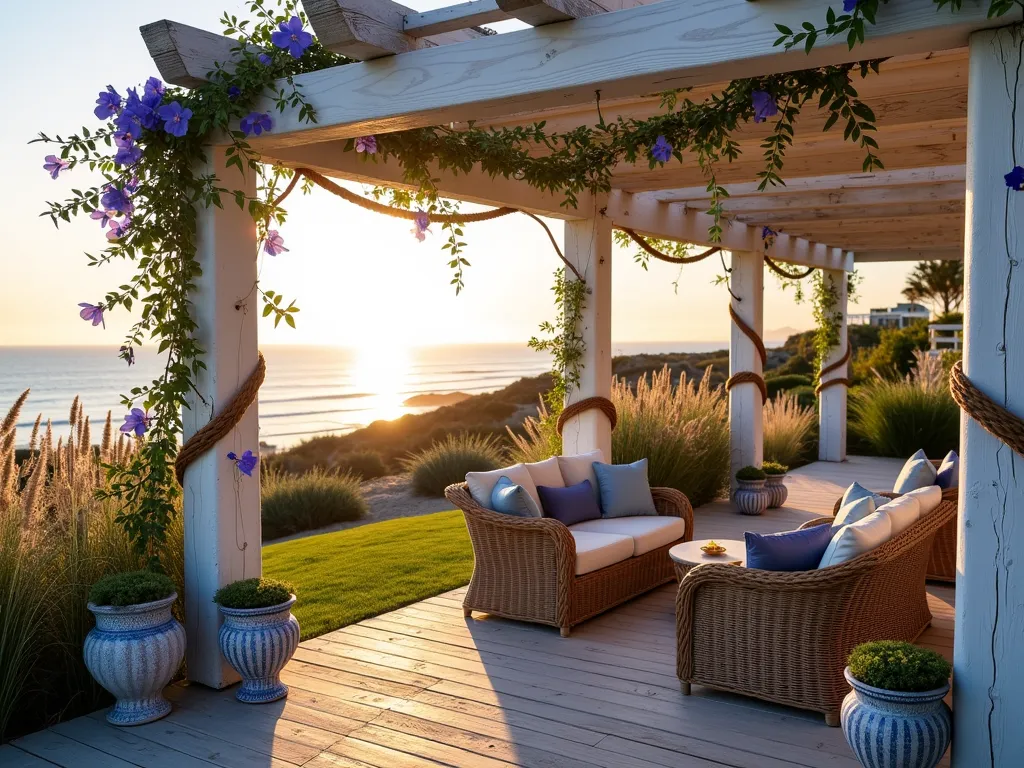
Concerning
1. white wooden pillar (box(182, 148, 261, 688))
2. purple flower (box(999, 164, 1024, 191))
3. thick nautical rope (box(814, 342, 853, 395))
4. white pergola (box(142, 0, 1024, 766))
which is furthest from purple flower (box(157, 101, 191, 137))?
thick nautical rope (box(814, 342, 853, 395))

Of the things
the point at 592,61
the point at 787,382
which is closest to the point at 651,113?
the point at 592,61

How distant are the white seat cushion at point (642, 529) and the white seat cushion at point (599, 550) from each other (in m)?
0.07

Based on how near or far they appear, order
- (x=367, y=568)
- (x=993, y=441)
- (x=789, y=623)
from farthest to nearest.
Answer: (x=367, y=568), (x=789, y=623), (x=993, y=441)

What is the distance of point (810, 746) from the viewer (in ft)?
10.8

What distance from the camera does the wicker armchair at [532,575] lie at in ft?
15.2

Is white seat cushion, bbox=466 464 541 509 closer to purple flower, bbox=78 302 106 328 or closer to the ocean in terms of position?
purple flower, bbox=78 302 106 328

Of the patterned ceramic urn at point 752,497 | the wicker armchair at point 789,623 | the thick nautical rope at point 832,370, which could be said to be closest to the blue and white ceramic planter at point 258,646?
the wicker armchair at point 789,623

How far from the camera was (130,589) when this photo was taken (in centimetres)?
354

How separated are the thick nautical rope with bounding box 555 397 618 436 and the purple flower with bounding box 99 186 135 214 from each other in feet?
11.6

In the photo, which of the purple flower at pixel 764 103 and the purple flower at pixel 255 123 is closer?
the purple flower at pixel 764 103

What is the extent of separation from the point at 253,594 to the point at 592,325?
3405mm

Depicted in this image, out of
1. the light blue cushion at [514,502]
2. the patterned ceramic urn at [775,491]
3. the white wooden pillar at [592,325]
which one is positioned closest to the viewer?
the light blue cushion at [514,502]

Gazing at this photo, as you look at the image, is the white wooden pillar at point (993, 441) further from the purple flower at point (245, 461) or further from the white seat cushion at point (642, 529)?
the purple flower at point (245, 461)

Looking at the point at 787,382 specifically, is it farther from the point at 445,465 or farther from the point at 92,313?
the point at 92,313
